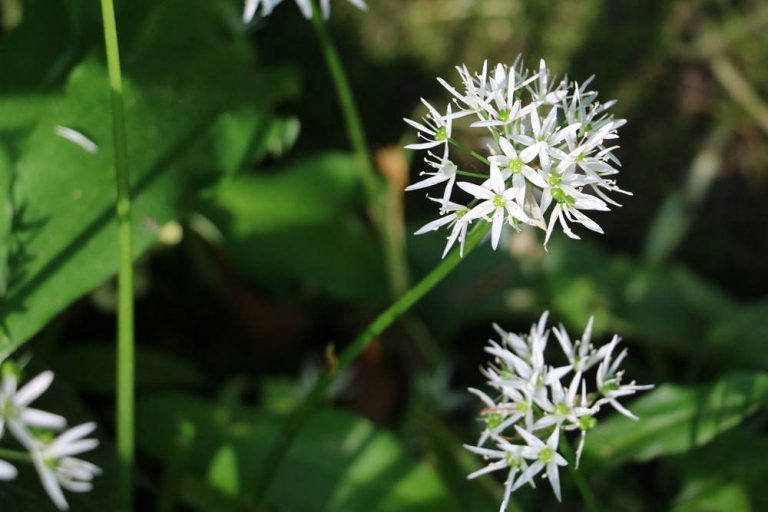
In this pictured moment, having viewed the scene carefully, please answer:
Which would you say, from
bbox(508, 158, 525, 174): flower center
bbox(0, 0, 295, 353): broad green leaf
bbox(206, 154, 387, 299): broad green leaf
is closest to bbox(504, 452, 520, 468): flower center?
bbox(508, 158, 525, 174): flower center

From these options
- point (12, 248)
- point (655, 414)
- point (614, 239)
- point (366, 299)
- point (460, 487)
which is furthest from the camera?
point (614, 239)

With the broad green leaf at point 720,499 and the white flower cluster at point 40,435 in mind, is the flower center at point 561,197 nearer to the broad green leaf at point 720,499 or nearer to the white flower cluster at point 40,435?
the white flower cluster at point 40,435

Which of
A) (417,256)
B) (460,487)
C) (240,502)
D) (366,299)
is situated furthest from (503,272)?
(240,502)

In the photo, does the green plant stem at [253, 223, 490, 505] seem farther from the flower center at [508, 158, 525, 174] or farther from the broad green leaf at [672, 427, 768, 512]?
the broad green leaf at [672, 427, 768, 512]

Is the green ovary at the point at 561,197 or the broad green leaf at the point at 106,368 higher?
the broad green leaf at the point at 106,368

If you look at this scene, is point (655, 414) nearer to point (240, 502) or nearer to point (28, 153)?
point (240, 502)

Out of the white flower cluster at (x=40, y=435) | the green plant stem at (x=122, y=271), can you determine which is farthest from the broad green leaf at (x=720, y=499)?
the white flower cluster at (x=40, y=435)

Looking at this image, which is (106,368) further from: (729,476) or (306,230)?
(729,476)
